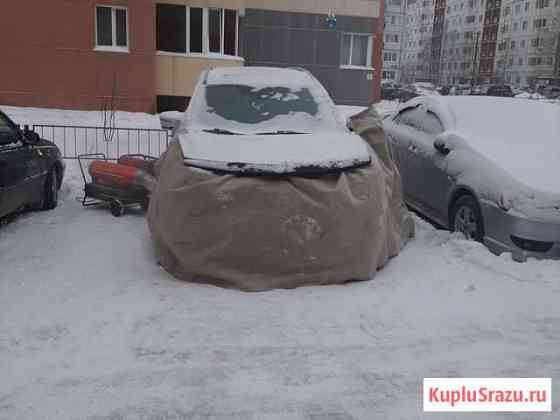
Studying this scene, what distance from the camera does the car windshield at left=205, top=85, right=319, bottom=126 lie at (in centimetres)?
604

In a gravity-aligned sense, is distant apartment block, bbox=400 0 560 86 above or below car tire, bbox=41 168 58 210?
above

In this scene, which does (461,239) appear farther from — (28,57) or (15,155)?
(28,57)

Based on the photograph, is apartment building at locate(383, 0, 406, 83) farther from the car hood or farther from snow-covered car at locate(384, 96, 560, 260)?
the car hood

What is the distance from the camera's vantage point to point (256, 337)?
393 cm

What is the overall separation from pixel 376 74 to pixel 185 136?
23.2 metres

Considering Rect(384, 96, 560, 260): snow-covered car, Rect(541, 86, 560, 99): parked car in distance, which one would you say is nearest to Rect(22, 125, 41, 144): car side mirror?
Rect(384, 96, 560, 260): snow-covered car

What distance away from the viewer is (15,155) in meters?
6.32

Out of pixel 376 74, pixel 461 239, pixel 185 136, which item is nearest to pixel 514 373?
pixel 461 239

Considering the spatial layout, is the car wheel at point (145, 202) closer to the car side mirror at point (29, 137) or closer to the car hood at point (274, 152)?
the car side mirror at point (29, 137)

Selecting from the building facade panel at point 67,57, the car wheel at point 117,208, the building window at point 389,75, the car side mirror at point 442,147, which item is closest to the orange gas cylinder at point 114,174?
the car wheel at point 117,208

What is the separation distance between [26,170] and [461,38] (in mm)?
112427

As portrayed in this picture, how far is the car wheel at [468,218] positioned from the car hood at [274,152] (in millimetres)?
1373

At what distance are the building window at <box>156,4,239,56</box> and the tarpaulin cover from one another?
1500cm

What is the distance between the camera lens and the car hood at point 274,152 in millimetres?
4836
